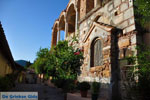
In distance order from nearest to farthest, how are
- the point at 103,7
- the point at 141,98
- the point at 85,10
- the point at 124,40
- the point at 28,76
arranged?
the point at 141,98
the point at 124,40
the point at 103,7
the point at 85,10
the point at 28,76

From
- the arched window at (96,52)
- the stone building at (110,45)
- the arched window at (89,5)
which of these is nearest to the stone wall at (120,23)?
the stone building at (110,45)

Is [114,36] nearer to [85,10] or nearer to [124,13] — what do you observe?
[124,13]

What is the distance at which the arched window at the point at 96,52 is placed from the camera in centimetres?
601

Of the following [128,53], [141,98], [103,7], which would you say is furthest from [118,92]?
[103,7]

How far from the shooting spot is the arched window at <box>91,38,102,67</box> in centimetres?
601

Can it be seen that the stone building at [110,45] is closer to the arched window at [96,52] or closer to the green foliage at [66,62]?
the arched window at [96,52]

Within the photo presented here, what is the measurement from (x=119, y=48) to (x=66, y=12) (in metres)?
10.8

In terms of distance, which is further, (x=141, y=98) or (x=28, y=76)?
(x=28, y=76)

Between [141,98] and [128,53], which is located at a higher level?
[128,53]

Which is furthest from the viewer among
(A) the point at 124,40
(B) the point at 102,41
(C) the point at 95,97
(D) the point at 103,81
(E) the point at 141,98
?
(B) the point at 102,41

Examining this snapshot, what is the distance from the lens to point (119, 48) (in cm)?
504

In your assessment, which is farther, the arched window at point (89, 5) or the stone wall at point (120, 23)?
the arched window at point (89, 5)

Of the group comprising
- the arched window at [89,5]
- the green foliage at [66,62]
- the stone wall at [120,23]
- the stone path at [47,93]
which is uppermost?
the arched window at [89,5]

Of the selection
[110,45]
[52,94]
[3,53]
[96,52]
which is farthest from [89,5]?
[52,94]
